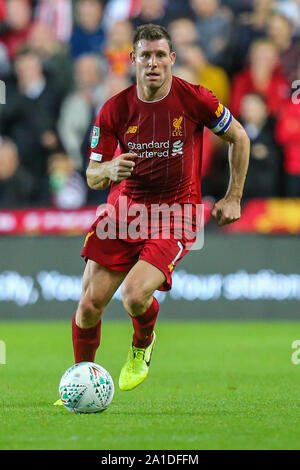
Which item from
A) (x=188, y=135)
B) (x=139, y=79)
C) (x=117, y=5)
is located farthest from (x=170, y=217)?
(x=117, y=5)

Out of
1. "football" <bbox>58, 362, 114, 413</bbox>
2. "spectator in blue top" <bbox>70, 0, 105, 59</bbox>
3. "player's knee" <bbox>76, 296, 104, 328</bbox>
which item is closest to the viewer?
"football" <bbox>58, 362, 114, 413</bbox>

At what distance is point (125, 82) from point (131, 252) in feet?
23.6

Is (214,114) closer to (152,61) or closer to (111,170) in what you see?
(152,61)

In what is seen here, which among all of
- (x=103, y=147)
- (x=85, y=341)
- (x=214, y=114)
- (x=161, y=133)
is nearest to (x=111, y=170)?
(x=103, y=147)

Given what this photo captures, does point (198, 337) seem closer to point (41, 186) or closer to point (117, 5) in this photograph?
point (41, 186)

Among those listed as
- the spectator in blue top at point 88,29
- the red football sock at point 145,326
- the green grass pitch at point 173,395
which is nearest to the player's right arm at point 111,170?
the red football sock at point 145,326

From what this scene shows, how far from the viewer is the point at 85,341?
6.58m

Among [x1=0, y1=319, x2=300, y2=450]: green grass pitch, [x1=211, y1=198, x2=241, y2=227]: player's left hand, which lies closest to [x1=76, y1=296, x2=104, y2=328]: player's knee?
[x1=0, y1=319, x2=300, y2=450]: green grass pitch

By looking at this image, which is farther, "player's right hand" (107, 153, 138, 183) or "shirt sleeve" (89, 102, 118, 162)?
"shirt sleeve" (89, 102, 118, 162)

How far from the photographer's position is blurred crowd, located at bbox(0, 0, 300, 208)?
13062 millimetres

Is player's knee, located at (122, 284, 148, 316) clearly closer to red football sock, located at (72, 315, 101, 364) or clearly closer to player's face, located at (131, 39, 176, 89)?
red football sock, located at (72, 315, 101, 364)

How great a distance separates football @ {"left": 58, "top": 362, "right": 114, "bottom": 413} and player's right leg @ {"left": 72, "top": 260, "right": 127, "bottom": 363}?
608mm

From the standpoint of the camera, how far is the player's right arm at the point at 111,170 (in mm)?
6008

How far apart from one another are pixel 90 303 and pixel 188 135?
1.36m
